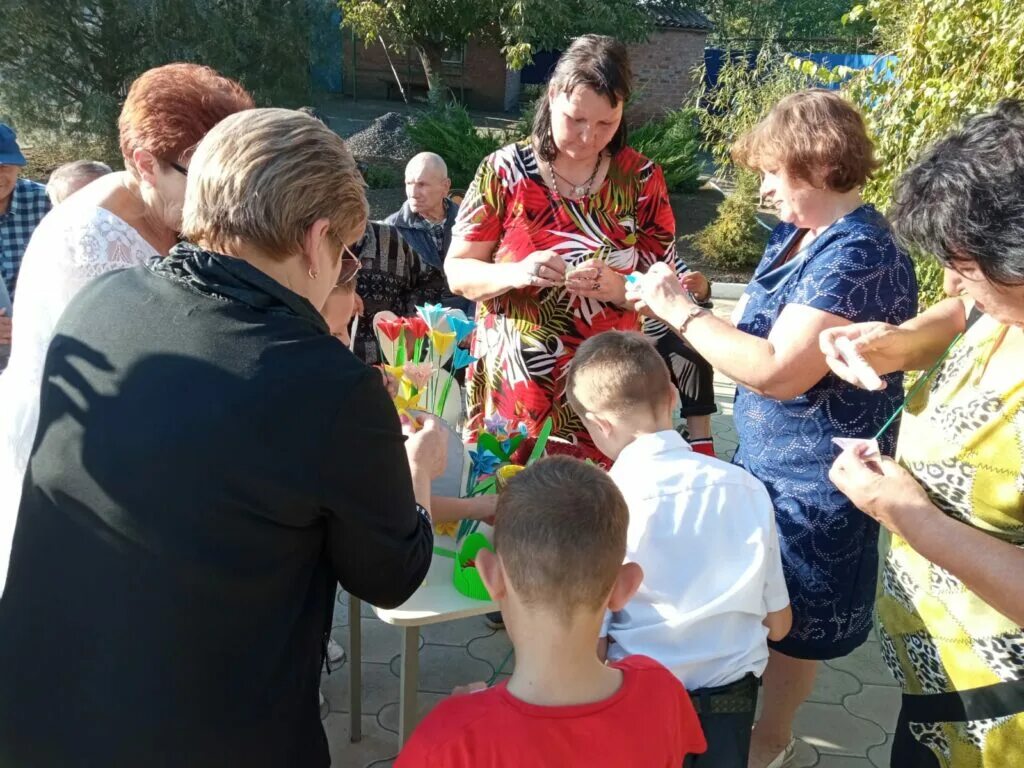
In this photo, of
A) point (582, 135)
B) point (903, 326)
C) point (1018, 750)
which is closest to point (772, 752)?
point (1018, 750)

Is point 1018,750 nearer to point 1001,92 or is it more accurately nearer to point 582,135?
point 582,135

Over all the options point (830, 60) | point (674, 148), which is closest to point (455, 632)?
point (674, 148)

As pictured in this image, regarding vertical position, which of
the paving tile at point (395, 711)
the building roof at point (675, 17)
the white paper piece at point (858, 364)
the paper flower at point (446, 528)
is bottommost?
the paving tile at point (395, 711)

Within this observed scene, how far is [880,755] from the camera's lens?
9.23 feet

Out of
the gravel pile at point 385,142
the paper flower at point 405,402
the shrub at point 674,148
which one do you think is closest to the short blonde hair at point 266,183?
the paper flower at point 405,402

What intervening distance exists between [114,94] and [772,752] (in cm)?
1428

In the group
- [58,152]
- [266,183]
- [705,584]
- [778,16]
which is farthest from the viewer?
[778,16]

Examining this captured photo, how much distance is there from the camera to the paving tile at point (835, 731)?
283cm

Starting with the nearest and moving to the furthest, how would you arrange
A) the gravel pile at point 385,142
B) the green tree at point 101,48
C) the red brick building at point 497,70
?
the green tree at point 101,48, the gravel pile at point 385,142, the red brick building at point 497,70

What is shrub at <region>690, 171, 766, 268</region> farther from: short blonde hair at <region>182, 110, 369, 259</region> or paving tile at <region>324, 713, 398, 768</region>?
short blonde hair at <region>182, 110, 369, 259</region>

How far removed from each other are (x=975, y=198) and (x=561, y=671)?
1090 millimetres

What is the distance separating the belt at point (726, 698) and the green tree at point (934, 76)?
9.60 ft

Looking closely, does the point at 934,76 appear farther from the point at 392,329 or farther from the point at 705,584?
the point at 705,584

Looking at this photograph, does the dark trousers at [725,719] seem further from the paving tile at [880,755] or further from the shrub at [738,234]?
the shrub at [738,234]
